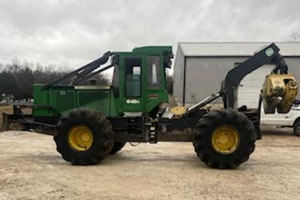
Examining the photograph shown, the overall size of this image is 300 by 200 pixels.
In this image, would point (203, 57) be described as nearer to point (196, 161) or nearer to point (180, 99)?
point (180, 99)

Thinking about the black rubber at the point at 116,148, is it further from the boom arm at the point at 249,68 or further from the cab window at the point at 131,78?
the boom arm at the point at 249,68

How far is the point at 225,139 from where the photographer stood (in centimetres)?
868

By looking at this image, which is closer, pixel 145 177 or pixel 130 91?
pixel 145 177

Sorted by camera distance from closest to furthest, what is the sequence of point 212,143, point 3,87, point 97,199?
point 97,199 → point 212,143 → point 3,87

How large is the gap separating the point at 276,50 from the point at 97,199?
5.55m

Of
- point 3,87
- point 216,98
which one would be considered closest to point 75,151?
point 216,98

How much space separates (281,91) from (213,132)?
1.78 metres

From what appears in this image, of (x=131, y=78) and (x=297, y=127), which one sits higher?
(x=131, y=78)

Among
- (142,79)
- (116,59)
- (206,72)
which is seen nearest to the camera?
(142,79)

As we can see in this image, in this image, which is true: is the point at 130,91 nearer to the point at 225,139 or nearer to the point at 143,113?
the point at 143,113

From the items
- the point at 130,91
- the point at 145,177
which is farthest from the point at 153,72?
the point at 145,177

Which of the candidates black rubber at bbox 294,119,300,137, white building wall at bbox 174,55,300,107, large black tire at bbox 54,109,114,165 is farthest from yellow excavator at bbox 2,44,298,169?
white building wall at bbox 174,55,300,107

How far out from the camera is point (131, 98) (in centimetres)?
934

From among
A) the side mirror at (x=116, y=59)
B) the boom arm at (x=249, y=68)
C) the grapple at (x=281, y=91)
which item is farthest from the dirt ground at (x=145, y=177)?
the side mirror at (x=116, y=59)
